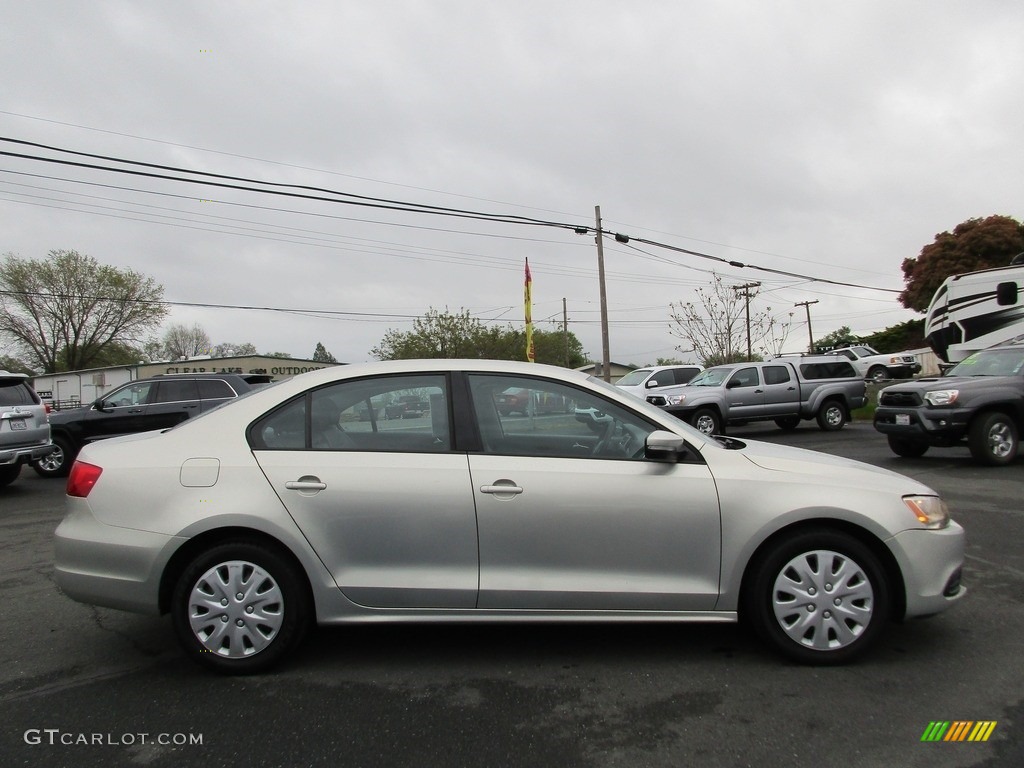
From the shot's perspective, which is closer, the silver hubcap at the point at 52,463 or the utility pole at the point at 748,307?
the silver hubcap at the point at 52,463

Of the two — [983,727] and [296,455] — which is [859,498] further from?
[296,455]

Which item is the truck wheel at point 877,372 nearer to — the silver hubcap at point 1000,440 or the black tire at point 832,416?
the black tire at point 832,416

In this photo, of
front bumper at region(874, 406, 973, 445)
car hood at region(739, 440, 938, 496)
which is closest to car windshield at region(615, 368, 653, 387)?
front bumper at region(874, 406, 973, 445)

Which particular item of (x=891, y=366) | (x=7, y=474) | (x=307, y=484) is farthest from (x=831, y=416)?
(x=891, y=366)

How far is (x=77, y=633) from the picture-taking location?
12.8 ft

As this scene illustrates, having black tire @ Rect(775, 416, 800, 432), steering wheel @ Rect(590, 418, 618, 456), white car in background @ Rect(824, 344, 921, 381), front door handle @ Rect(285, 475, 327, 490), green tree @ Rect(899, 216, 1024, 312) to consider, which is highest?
green tree @ Rect(899, 216, 1024, 312)

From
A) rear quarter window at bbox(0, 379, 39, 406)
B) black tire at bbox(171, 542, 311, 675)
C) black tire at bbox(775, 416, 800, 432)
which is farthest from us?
black tire at bbox(775, 416, 800, 432)

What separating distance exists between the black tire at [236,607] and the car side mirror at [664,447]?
6.12 ft

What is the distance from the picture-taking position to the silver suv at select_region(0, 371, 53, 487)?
30.6 feet

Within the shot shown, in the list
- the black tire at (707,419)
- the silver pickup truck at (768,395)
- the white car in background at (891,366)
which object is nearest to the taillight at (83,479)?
the silver pickup truck at (768,395)

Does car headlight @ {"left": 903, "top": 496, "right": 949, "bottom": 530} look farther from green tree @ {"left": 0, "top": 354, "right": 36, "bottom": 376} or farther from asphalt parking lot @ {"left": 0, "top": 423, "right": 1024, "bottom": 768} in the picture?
green tree @ {"left": 0, "top": 354, "right": 36, "bottom": 376}

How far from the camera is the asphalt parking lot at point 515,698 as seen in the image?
8.47 feet

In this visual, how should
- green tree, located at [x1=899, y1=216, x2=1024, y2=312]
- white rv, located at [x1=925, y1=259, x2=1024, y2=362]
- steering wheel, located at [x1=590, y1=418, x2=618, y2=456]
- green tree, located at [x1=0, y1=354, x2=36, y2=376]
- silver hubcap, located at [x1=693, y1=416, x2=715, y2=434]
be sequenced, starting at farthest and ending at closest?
1. green tree, located at [x1=0, y1=354, x2=36, y2=376]
2. green tree, located at [x1=899, y1=216, x2=1024, y2=312]
3. silver hubcap, located at [x1=693, y1=416, x2=715, y2=434]
4. white rv, located at [x1=925, y1=259, x2=1024, y2=362]
5. steering wheel, located at [x1=590, y1=418, x2=618, y2=456]

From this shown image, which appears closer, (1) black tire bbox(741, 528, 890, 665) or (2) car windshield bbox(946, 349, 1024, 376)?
(1) black tire bbox(741, 528, 890, 665)
